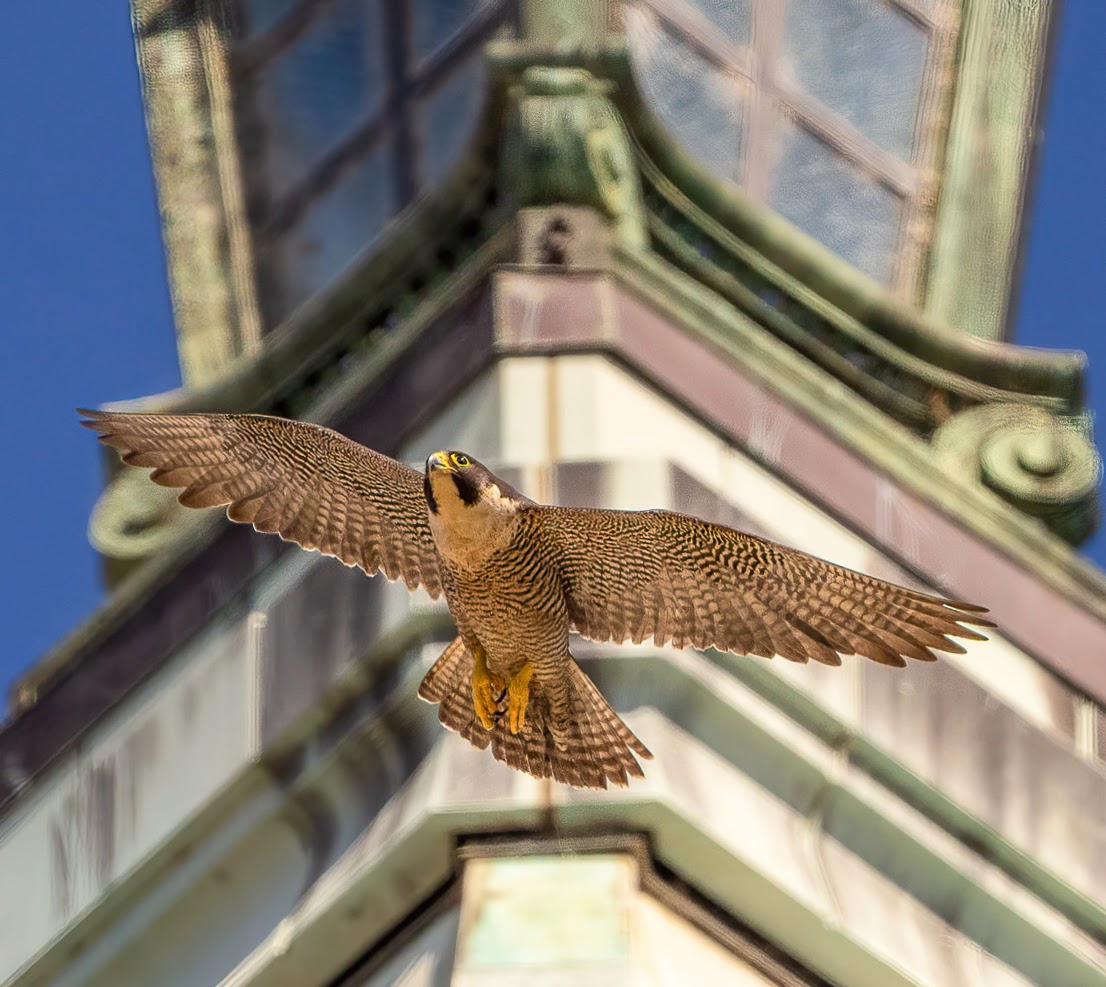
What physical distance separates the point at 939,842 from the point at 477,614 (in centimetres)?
151

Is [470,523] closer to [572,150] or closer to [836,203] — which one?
[572,150]

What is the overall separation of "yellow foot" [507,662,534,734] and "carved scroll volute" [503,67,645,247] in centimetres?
191

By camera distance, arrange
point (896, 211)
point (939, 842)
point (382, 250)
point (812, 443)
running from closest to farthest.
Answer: point (939, 842)
point (812, 443)
point (382, 250)
point (896, 211)

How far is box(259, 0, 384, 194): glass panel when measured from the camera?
14961 millimetres

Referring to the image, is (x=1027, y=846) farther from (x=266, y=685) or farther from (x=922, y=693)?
(x=266, y=685)

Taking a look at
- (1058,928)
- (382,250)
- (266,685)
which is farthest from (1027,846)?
(382,250)

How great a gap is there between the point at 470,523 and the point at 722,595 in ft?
2.63

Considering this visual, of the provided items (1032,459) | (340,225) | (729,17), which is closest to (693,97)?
(729,17)

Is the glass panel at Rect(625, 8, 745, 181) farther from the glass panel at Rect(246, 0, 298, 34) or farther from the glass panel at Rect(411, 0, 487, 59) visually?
the glass panel at Rect(246, 0, 298, 34)

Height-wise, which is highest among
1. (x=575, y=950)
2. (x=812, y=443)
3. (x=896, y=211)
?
(x=896, y=211)

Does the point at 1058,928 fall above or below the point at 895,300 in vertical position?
below

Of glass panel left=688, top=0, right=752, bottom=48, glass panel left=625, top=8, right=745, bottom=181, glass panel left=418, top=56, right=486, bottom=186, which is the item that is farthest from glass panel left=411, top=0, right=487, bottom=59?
glass panel left=688, top=0, right=752, bottom=48

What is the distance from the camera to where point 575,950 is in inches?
412

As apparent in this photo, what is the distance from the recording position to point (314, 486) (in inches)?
457
